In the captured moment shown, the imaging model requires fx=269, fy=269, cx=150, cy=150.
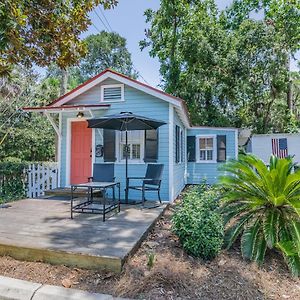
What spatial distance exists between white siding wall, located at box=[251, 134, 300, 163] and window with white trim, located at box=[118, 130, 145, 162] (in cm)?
809

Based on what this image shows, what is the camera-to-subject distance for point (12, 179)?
8852 millimetres

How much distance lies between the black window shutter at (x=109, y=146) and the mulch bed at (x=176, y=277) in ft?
14.0

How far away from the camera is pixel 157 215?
555 cm

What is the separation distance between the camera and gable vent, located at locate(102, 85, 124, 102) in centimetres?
801

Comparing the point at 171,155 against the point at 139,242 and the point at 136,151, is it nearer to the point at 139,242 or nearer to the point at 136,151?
the point at 136,151

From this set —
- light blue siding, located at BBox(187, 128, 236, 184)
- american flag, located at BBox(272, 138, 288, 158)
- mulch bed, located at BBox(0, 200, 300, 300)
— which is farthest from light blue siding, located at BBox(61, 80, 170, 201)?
american flag, located at BBox(272, 138, 288, 158)

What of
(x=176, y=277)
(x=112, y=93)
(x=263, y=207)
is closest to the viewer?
(x=176, y=277)

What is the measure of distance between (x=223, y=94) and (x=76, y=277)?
1553 cm

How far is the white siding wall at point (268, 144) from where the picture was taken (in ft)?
43.1

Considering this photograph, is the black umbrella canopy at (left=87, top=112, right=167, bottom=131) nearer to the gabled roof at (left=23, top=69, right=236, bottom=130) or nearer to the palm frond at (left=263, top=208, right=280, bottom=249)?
the gabled roof at (left=23, top=69, right=236, bottom=130)

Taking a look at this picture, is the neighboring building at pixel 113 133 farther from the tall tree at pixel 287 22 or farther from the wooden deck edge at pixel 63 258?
the tall tree at pixel 287 22

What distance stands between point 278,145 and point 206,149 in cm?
405

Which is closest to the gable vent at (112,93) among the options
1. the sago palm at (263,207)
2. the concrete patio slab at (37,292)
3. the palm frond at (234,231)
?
the sago palm at (263,207)

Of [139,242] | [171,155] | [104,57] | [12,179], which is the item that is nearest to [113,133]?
[171,155]
